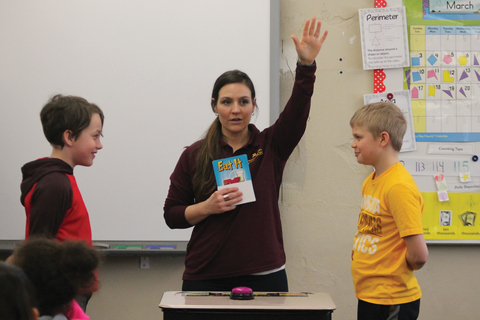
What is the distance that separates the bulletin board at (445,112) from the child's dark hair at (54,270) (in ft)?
6.41

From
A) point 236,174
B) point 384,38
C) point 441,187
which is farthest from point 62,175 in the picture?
point 441,187

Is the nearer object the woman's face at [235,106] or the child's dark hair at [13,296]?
the child's dark hair at [13,296]

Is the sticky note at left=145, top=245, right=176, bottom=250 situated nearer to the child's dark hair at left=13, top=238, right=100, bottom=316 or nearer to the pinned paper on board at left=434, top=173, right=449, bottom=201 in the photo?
the child's dark hair at left=13, top=238, right=100, bottom=316

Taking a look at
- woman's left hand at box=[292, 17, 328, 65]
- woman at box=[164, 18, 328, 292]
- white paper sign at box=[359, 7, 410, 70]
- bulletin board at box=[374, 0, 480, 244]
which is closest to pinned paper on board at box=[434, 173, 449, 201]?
bulletin board at box=[374, 0, 480, 244]

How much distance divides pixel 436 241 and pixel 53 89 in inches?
89.6

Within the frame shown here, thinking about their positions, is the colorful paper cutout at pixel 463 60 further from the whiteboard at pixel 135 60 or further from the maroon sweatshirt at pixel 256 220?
the maroon sweatshirt at pixel 256 220

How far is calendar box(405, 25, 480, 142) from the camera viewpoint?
2.47 metres

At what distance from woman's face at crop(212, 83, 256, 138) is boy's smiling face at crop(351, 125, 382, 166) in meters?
0.42

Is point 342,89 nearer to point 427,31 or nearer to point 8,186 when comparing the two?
point 427,31

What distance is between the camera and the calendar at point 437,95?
2.47 metres

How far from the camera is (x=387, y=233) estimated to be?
1.52m

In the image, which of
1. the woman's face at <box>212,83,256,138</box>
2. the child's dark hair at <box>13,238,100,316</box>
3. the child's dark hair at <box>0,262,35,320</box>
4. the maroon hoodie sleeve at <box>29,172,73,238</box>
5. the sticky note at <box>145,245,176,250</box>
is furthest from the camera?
the sticky note at <box>145,245,176,250</box>

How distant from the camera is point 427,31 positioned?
2.47 m

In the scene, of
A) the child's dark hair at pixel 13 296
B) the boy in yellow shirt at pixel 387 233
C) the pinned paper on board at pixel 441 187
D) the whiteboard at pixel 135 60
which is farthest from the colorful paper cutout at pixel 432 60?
the child's dark hair at pixel 13 296
